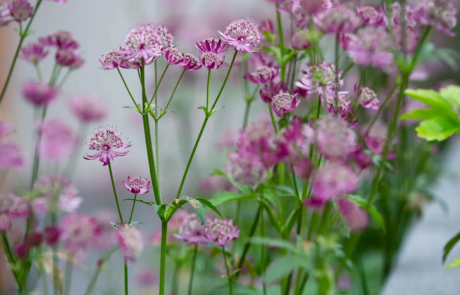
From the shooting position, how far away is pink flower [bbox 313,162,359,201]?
1.31ft

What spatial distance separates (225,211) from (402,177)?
1.48ft

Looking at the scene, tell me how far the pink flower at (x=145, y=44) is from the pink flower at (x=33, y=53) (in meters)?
0.26

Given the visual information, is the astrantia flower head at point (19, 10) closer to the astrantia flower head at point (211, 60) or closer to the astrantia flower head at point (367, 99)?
the astrantia flower head at point (211, 60)

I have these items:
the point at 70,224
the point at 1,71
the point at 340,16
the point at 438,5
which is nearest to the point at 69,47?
the point at 70,224

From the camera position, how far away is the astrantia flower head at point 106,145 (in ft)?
1.71

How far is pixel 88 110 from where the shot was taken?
82cm

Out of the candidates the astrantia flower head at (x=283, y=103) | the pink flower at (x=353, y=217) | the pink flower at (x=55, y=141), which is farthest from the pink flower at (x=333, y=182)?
the pink flower at (x=55, y=141)

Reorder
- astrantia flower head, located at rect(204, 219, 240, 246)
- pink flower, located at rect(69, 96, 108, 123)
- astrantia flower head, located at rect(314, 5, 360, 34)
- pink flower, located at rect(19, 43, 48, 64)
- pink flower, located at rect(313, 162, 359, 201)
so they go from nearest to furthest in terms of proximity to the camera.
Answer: pink flower, located at rect(313, 162, 359, 201)
astrantia flower head, located at rect(314, 5, 360, 34)
astrantia flower head, located at rect(204, 219, 240, 246)
pink flower, located at rect(19, 43, 48, 64)
pink flower, located at rect(69, 96, 108, 123)

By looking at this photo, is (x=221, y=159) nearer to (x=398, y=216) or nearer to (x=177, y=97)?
(x=177, y=97)

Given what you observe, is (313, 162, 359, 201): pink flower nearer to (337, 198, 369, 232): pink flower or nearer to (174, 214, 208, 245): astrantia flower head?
(337, 198, 369, 232): pink flower

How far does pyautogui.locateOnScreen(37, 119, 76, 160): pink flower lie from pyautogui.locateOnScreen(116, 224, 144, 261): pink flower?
201 mm

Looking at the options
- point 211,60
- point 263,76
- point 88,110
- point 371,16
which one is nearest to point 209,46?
point 211,60

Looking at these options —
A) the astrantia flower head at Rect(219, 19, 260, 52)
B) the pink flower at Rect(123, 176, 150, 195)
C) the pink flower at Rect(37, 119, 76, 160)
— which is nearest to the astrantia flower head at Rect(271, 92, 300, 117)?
the astrantia flower head at Rect(219, 19, 260, 52)

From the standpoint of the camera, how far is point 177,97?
52.4 inches
